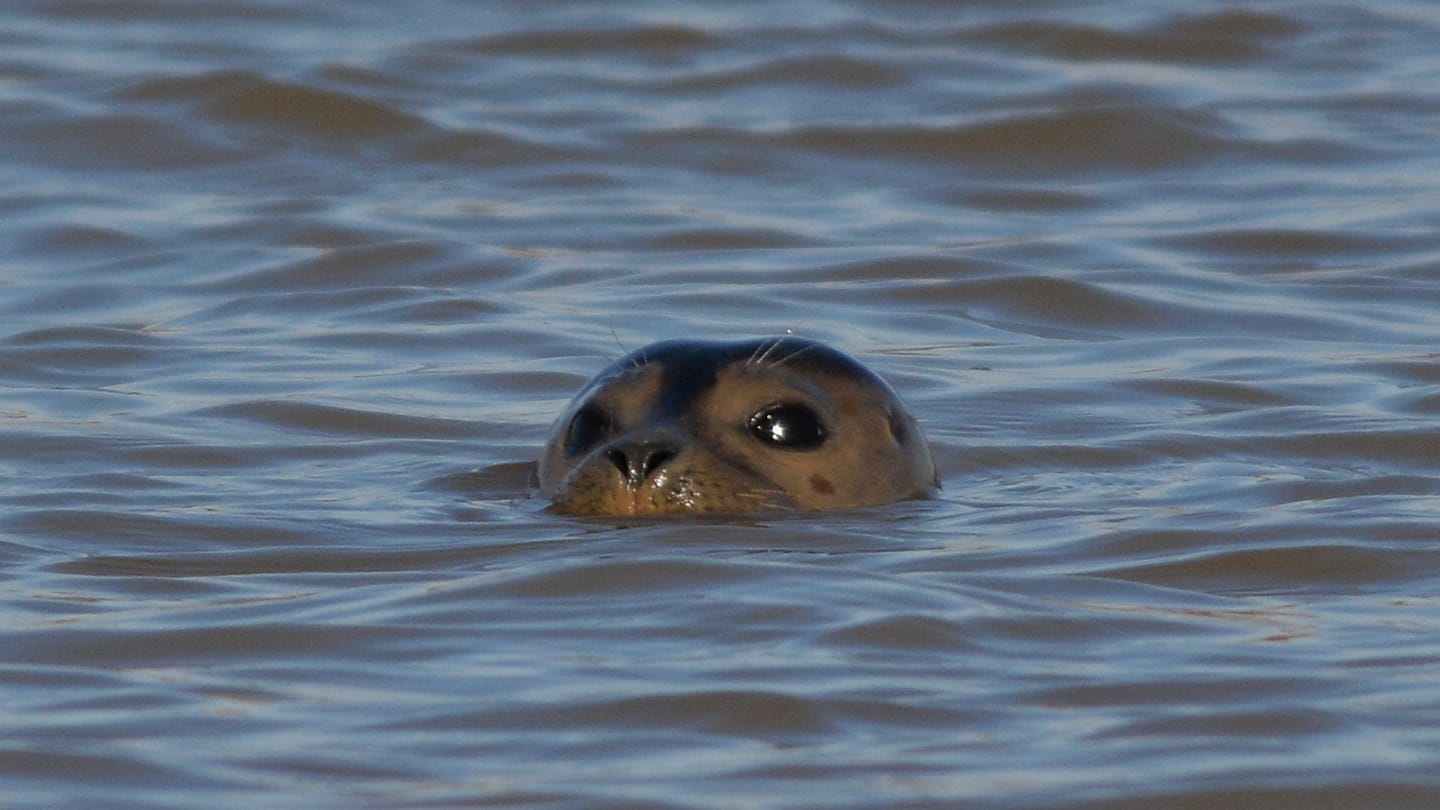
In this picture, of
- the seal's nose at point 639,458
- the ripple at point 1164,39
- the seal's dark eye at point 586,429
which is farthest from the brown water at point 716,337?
the seal's dark eye at point 586,429

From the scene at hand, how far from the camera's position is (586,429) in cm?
743

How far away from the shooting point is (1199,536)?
6871mm

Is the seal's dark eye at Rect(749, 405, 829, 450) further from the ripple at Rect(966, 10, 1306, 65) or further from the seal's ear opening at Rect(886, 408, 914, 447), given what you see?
the ripple at Rect(966, 10, 1306, 65)

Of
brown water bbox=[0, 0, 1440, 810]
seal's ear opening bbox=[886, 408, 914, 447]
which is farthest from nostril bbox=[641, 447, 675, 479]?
seal's ear opening bbox=[886, 408, 914, 447]

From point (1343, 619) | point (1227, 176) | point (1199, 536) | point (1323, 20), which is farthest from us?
point (1323, 20)

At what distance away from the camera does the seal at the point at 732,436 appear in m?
7.03

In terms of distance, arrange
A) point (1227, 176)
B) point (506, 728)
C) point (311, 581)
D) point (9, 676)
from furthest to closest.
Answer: point (1227, 176) < point (311, 581) < point (9, 676) < point (506, 728)

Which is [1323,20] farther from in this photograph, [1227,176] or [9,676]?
[9,676]

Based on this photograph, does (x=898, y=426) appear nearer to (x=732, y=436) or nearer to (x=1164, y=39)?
(x=732, y=436)

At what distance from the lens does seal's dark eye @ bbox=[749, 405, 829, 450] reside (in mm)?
7320

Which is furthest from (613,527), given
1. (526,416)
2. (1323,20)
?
(1323,20)

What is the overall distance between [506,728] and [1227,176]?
993 centimetres

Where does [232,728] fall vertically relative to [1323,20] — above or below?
below

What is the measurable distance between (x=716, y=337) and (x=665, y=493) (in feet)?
9.06
